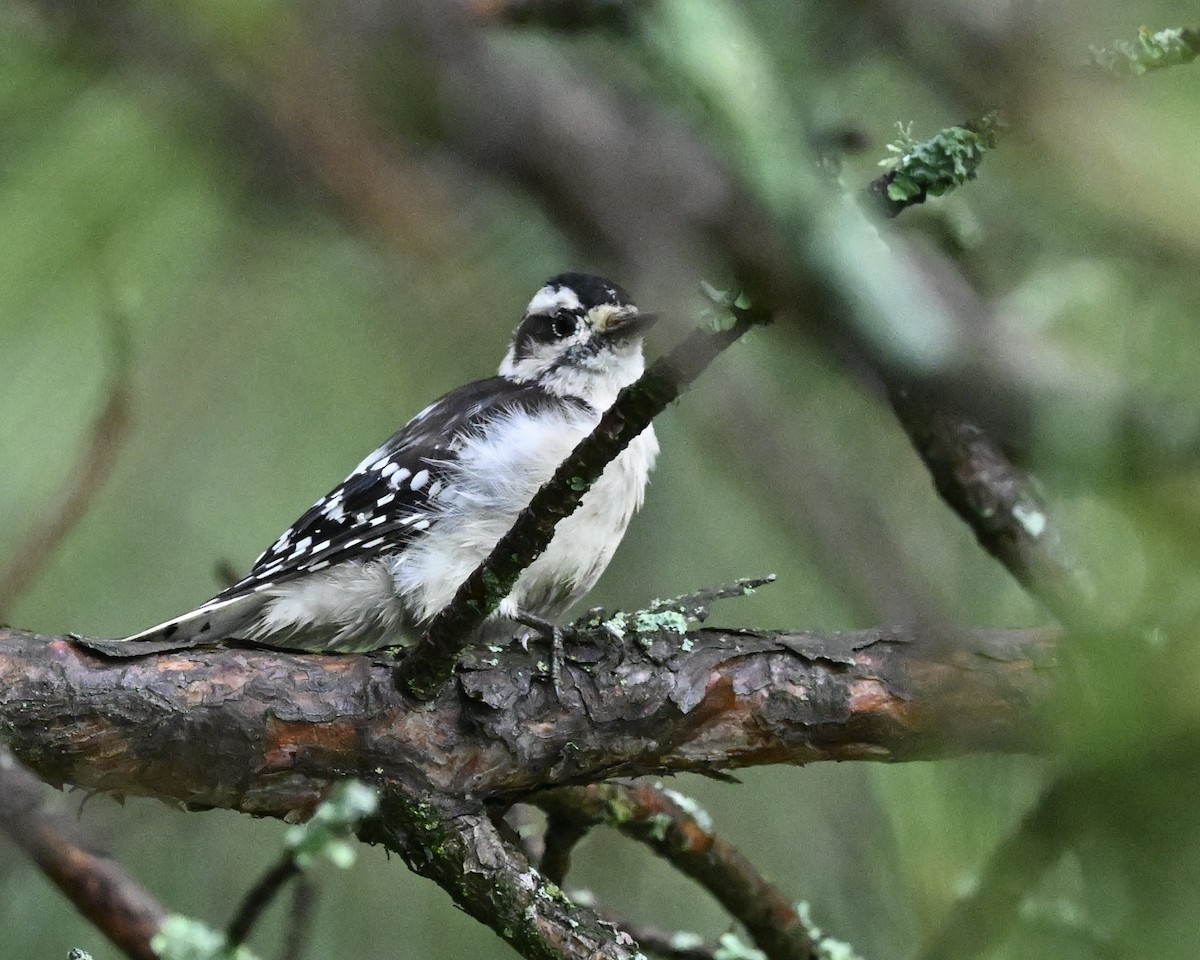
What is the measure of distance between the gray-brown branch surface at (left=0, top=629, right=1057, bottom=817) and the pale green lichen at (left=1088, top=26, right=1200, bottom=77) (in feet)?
4.11

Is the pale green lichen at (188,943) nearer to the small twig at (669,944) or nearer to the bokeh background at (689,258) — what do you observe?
the bokeh background at (689,258)

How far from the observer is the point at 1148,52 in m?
0.61

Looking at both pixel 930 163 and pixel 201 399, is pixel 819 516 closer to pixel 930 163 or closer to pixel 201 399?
pixel 930 163

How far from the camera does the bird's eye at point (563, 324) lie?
324cm

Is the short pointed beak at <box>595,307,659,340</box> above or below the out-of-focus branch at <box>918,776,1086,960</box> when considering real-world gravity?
above

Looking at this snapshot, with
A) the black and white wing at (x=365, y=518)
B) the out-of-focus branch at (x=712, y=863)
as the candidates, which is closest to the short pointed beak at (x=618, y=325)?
the black and white wing at (x=365, y=518)

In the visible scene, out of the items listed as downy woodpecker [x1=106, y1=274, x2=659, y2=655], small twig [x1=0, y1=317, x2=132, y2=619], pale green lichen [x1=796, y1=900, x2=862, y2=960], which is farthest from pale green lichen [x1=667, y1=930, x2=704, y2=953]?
small twig [x1=0, y1=317, x2=132, y2=619]

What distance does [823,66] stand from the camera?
4.54 feet

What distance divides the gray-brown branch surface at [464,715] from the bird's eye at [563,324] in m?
1.19

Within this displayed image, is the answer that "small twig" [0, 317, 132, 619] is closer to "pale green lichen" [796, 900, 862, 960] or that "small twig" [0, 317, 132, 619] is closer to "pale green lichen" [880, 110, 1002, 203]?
"pale green lichen" [880, 110, 1002, 203]

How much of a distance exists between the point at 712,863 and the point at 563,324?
1.37 meters

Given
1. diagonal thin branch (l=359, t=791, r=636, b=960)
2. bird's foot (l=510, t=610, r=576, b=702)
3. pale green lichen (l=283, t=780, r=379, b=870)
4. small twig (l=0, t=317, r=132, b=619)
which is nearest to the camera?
pale green lichen (l=283, t=780, r=379, b=870)

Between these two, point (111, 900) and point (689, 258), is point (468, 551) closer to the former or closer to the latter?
point (111, 900)

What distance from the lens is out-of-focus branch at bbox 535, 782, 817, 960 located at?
263 cm
